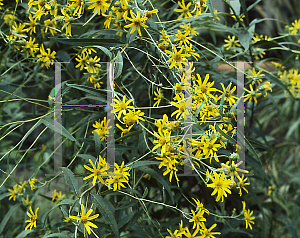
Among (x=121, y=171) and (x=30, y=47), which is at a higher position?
(x=30, y=47)

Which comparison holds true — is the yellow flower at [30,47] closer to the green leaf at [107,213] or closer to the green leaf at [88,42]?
the green leaf at [88,42]

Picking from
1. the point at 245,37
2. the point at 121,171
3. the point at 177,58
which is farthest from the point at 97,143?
the point at 245,37

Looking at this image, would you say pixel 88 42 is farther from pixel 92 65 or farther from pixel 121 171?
pixel 121 171

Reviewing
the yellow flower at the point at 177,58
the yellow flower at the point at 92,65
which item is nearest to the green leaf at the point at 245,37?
the yellow flower at the point at 177,58

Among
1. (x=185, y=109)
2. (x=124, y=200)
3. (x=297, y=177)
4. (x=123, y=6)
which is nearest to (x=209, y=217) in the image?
(x=124, y=200)

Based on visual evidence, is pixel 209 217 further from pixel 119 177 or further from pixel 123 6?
pixel 123 6

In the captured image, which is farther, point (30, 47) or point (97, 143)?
point (30, 47)

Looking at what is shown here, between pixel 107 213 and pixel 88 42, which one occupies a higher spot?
pixel 88 42

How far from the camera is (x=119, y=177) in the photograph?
0.40 meters

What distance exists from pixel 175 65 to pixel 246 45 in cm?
18

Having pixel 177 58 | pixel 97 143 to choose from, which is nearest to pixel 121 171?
pixel 97 143

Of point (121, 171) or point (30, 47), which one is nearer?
point (121, 171)

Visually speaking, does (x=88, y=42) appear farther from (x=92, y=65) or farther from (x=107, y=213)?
(x=107, y=213)

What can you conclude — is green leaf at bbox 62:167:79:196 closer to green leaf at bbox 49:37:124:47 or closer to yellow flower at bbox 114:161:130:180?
yellow flower at bbox 114:161:130:180
